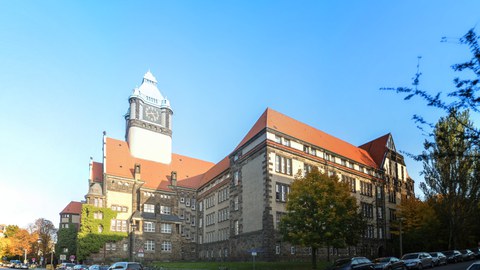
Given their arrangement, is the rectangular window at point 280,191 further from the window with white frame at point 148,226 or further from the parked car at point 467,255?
the window with white frame at point 148,226

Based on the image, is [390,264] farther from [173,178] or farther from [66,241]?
[66,241]

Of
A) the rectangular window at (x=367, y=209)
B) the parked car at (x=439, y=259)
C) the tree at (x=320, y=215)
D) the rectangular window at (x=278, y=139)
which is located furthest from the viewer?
the rectangular window at (x=367, y=209)

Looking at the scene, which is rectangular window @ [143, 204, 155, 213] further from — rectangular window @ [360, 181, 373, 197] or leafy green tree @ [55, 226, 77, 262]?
rectangular window @ [360, 181, 373, 197]

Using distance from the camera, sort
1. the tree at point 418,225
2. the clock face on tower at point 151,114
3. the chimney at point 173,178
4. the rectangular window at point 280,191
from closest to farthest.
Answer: the rectangular window at point 280,191
the tree at point 418,225
the chimney at point 173,178
the clock face on tower at point 151,114

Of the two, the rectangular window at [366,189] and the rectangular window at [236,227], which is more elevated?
the rectangular window at [366,189]

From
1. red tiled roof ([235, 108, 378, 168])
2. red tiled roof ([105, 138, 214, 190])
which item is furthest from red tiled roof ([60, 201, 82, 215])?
red tiled roof ([235, 108, 378, 168])

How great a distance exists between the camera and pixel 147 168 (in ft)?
258

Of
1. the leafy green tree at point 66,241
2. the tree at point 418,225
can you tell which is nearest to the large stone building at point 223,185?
the tree at point 418,225

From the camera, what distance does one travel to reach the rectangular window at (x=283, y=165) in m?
46.0

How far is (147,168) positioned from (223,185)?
74.3ft

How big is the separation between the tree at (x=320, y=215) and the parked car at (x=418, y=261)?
16.4ft

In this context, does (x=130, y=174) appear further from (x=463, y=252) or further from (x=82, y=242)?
(x=463, y=252)

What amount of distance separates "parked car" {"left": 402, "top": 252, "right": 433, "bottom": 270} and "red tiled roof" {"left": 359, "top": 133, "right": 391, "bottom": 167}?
28.6m

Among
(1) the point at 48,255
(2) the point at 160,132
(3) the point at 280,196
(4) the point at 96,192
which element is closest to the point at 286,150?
(3) the point at 280,196
